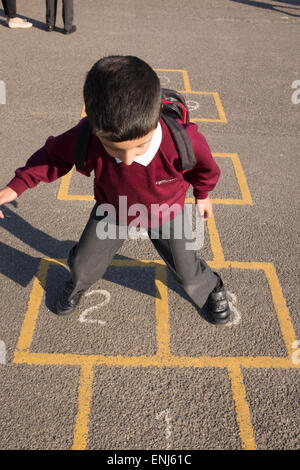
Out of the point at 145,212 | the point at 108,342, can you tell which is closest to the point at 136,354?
the point at 108,342

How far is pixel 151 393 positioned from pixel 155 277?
1.12m

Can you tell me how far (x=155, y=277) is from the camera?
11.8ft

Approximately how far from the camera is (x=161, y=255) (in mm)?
2807

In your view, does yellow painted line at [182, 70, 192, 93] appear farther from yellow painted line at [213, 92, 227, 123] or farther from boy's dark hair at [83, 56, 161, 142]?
boy's dark hair at [83, 56, 161, 142]

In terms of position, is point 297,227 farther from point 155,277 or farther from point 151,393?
point 151,393

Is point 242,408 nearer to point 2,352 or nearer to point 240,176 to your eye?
point 2,352

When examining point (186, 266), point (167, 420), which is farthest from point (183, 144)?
point (167, 420)

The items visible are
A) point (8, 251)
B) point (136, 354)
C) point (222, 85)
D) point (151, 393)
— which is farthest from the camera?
point (222, 85)

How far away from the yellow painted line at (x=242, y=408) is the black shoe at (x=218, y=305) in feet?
1.35

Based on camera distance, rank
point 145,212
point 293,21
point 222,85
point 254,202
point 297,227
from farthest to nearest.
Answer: point 293,21 < point 222,85 < point 254,202 < point 297,227 < point 145,212

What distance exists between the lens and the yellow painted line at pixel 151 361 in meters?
2.94

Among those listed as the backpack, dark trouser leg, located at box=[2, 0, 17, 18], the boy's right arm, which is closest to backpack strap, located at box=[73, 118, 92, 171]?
the backpack

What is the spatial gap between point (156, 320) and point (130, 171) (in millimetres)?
1558

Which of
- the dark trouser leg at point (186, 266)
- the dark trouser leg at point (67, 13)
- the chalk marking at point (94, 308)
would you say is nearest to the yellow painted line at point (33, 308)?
the chalk marking at point (94, 308)
